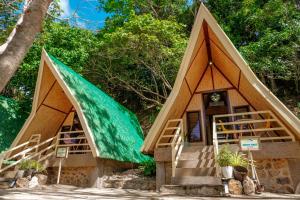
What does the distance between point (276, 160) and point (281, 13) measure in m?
10.1

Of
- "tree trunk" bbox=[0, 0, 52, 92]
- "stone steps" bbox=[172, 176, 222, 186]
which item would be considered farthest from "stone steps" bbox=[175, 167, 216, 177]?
"tree trunk" bbox=[0, 0, 52, 92]

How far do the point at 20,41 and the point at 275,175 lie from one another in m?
6.53

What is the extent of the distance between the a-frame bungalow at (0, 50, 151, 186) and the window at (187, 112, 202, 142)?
2318 mm

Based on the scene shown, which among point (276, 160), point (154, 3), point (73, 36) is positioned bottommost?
point (276, 160)

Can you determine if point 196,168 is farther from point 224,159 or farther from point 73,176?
point 73,176

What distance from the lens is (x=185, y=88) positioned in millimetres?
8500

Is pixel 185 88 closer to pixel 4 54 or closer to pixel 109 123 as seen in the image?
pixel 109 123

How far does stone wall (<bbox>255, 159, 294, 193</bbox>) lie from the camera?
635 centimetres

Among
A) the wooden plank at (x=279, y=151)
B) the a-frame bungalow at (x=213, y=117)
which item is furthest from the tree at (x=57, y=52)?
the wooden plank at (x=279, y=151)

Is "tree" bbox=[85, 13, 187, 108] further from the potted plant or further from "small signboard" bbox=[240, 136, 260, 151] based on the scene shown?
the potted plant

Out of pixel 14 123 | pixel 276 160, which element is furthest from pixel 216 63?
pixel 14 123

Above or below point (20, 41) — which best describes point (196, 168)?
below

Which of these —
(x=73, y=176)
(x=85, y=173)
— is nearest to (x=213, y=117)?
(x=85, y=173)

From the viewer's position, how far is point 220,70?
9.41 metres
